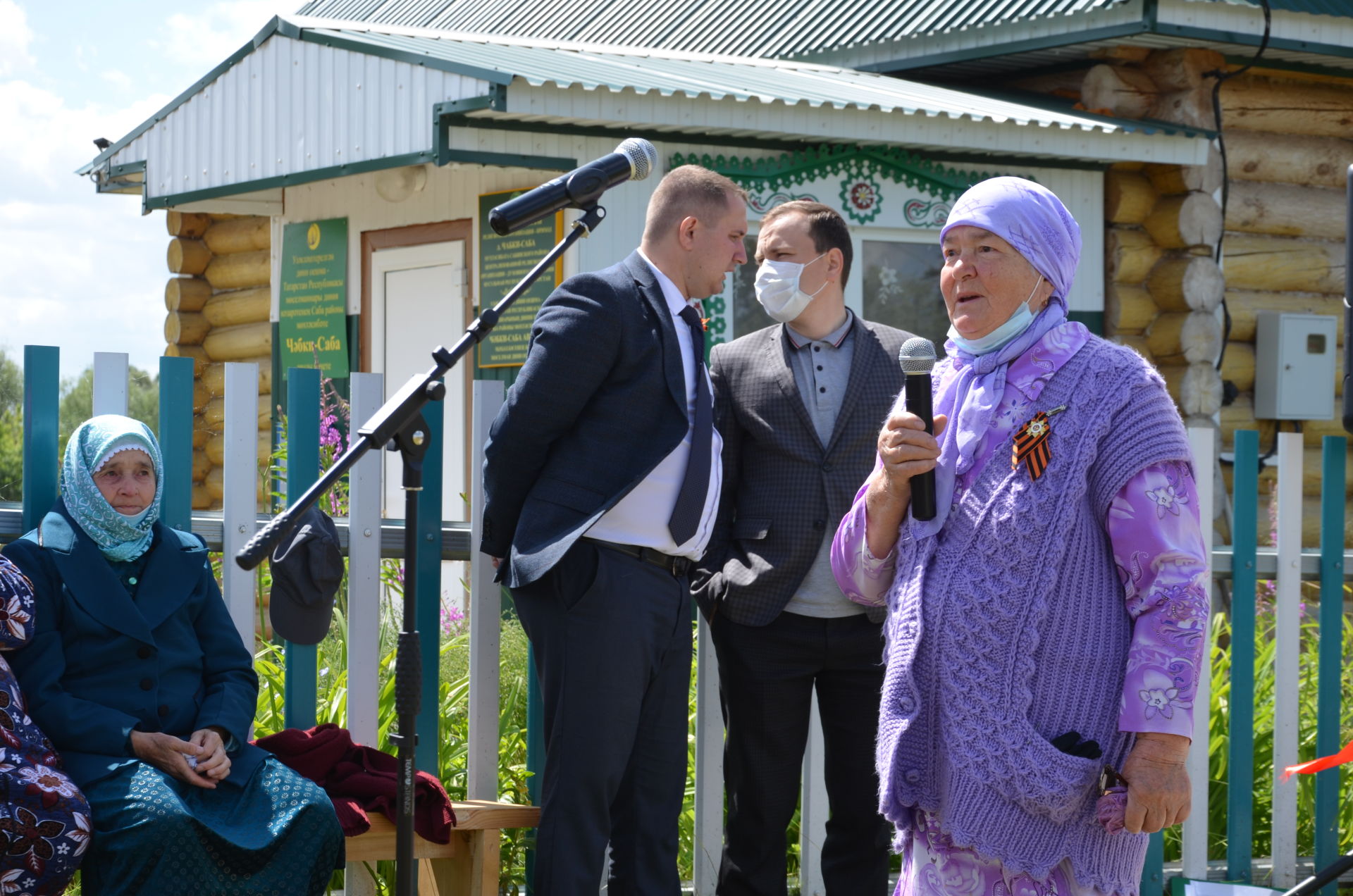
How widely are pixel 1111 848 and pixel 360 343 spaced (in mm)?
7795

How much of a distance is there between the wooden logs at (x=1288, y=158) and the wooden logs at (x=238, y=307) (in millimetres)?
6642

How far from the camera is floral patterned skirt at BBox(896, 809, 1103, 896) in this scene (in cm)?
264

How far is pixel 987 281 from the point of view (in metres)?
2.78

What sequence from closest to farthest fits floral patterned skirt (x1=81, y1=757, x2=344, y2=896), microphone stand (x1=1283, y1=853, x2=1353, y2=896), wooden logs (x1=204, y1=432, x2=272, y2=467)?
floral patterned skirt (x1=81, y1=757, x2=344, y2=896), microphone stand (x1=1283, y1=853, x2=1353, y2=896), wooden logs (x1=204, y1=432, x2=272, y2=467)

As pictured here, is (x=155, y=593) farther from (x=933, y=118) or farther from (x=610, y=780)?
(x=933, y=118)

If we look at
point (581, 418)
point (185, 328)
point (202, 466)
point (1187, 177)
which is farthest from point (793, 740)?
point (185, 328)

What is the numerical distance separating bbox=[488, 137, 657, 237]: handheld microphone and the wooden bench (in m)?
1.60

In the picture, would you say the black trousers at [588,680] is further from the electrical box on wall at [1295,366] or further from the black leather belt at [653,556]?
the electrical box on wall at [1295,366]

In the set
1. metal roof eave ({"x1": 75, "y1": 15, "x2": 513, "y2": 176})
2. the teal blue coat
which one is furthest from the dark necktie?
metal roof eave ({"x1": 75, "y1": 15, "x2": 513, "y2": 176})

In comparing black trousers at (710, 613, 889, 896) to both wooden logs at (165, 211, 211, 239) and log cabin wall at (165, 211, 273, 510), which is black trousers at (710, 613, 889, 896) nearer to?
log cabin wall at (165, 211, 273, 510)

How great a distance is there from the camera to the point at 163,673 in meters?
3.61

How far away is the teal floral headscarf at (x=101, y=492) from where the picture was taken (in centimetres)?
358

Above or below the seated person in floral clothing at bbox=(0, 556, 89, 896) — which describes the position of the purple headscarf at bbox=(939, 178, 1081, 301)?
above

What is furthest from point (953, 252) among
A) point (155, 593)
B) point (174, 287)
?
point (174, 287)
